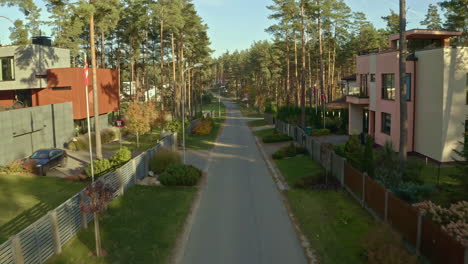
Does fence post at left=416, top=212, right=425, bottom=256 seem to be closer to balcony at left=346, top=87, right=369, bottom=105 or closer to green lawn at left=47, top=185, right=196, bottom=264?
green lawn at left=47, top=185, right=196, bottom=264

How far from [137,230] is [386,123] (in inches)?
863

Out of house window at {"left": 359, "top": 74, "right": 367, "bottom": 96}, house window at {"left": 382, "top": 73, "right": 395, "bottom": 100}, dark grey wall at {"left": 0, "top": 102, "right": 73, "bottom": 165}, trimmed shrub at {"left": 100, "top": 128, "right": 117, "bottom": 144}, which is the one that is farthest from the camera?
trimmed shrub at {"left": 100, "top": 128, "right": 117, "bottom": 144}

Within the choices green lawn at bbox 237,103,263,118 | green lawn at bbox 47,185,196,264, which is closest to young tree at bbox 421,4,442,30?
green lawn at bbox 237,103,263,118

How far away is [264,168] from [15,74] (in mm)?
24095

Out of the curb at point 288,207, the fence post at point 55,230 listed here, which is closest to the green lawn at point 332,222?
the curb at point 288,207

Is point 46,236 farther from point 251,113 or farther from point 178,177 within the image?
point 251,113

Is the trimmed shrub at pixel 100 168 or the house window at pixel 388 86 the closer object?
the trimmed shrub at pixel 100 168

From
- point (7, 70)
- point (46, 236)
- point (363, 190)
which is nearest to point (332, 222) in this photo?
point (363, 190)

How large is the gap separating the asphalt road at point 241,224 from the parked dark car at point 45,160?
9477 mm

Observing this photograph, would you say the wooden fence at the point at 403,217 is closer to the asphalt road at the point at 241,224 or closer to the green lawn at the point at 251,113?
the asphalt road at the point at 241,224

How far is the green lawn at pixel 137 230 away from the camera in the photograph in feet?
40.7

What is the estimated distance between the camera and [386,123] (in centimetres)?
3064

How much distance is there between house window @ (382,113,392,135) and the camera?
29997 millimetres

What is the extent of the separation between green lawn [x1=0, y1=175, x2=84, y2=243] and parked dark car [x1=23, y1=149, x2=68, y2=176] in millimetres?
759
